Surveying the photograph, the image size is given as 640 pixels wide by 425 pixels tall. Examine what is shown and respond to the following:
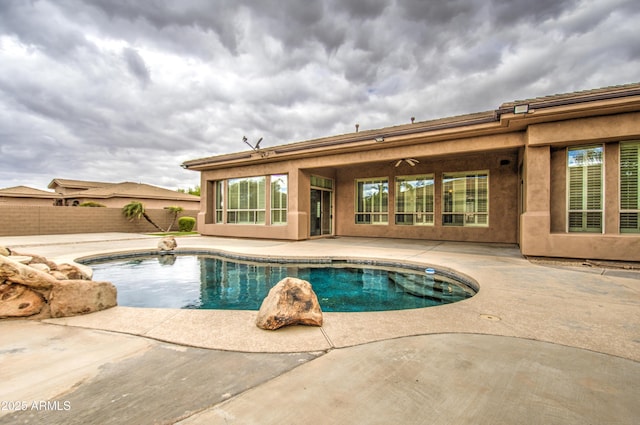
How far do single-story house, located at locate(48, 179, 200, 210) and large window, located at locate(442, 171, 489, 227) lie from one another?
2352 cm

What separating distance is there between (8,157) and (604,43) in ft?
182

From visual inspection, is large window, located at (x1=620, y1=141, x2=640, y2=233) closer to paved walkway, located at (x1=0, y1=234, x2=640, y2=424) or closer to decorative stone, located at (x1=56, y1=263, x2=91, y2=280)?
paved walkway, located at (x1=0, y1=234, x2=640, y2=424)

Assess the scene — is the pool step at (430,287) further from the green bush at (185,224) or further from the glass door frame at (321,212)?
the green bush at (185,224)

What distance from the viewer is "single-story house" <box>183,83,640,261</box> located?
6.77 meters

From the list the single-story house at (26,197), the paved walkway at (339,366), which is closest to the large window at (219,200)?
the paved walkway at (339,366)

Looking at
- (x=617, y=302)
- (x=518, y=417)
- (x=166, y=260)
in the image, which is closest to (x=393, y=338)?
(x=518, y=417)

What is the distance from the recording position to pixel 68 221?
53.4ft

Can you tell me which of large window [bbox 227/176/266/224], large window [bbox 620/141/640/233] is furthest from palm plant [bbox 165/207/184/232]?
large window [bbox 620/141/640/233]

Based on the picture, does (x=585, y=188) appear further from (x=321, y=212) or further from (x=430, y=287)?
(x=321, y=212)

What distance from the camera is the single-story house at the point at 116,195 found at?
76.5ft

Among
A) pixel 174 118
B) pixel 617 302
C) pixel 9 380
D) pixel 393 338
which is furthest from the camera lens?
pixel 174 118

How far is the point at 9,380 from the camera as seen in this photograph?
2.06m

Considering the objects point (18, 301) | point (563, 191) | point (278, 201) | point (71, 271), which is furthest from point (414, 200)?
point (18, 301)

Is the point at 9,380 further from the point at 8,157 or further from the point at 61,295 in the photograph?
the point at 8,157
